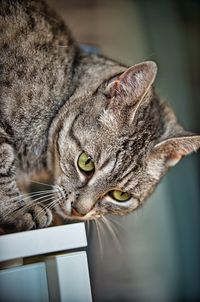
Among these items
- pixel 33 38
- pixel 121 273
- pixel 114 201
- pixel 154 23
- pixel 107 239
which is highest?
pixel 154 23

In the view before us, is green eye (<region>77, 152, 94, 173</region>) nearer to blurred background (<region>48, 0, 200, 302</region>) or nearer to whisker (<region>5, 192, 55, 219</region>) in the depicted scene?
whisker (<region>5, 192, 55, 219</region>)

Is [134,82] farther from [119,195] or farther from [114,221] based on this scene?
[114,221]

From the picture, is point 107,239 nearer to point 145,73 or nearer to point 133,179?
point 133,179

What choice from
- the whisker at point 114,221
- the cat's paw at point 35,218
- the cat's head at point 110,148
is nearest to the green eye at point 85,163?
the cat's head at point 110,148

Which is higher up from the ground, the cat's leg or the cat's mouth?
the cat's leg

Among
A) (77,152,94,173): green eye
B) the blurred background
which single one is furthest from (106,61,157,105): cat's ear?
the blurred background

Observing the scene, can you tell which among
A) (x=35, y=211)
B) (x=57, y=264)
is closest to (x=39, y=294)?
(x=57, y=264)

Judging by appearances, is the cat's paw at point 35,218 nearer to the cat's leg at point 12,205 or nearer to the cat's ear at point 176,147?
the cat's leg at point 12,205

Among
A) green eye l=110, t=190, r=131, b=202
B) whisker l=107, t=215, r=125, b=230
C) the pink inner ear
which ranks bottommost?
whisker l=107, t=215, r=125, b=230
